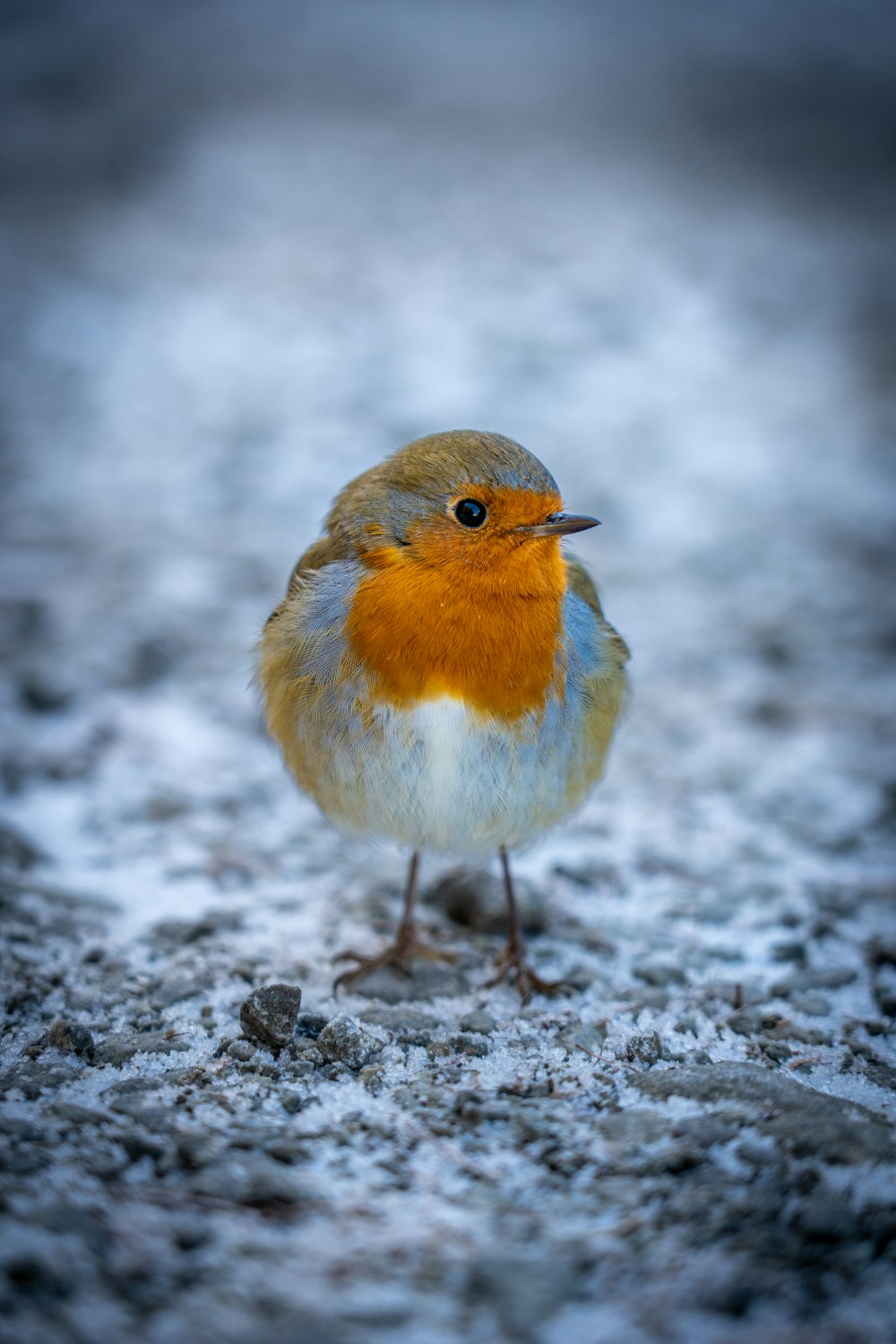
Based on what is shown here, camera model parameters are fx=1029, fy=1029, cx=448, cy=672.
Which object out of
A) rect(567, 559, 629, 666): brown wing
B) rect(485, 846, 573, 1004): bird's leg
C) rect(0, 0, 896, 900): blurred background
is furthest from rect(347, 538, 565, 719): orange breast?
rect(0, 0, 896, 900): blurred background

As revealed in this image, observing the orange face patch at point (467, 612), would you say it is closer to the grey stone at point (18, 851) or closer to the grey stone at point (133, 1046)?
the grey stone at point (133, 1046)

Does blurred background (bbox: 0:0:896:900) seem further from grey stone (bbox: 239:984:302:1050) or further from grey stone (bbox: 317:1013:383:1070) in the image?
grey stone (bbox: 317:1013:383:1070)

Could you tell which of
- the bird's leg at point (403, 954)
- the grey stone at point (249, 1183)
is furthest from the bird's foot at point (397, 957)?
the grey stone at point (249, 1183)

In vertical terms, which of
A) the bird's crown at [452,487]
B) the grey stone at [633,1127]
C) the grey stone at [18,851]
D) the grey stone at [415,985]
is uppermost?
the bird's crown at [452,487]

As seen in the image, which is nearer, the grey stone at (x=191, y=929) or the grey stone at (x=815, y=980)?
the grey stone at (x=815, y=980)

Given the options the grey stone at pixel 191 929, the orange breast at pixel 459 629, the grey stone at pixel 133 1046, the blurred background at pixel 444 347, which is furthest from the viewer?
the blurred background at pixel 444 347

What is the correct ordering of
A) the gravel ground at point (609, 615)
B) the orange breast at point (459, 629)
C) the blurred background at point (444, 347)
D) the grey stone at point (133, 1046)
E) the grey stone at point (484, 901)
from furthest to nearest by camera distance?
the blurred background at point (444, 347) → the grey stone at point (484, 901) → the orange breast at point (459, 629) → the grey stone at point (133, 1046) → the gravel ground at point (609, 615)

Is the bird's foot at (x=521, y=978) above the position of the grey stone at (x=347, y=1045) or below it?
above

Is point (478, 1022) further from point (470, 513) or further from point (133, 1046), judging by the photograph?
point (470, 513)
